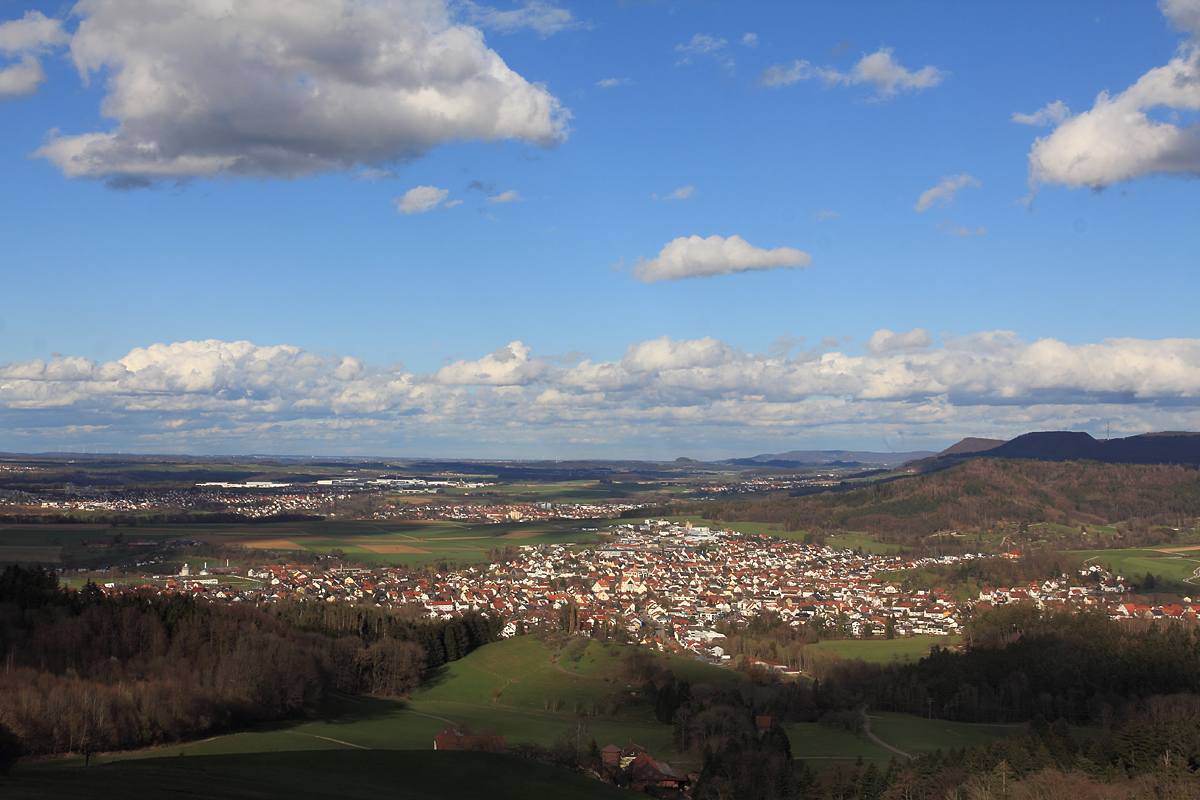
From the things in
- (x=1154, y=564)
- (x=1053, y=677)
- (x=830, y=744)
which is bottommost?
(x=1154, y=564)

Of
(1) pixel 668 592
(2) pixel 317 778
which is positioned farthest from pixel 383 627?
(1) pixel 668 592

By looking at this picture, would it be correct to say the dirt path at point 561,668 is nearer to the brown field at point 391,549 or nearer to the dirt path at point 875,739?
the dirt path at point 875,739

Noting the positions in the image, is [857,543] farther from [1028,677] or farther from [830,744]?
[830,744]

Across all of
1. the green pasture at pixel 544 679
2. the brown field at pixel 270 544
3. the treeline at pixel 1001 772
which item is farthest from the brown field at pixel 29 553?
the treeline at pixel 1001 772

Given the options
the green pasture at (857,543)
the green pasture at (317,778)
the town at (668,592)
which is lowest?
the green pasture at (857,543)

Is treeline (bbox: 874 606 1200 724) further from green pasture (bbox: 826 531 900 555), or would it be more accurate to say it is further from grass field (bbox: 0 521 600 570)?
green pasture (bbox: 826 531 900 555)
